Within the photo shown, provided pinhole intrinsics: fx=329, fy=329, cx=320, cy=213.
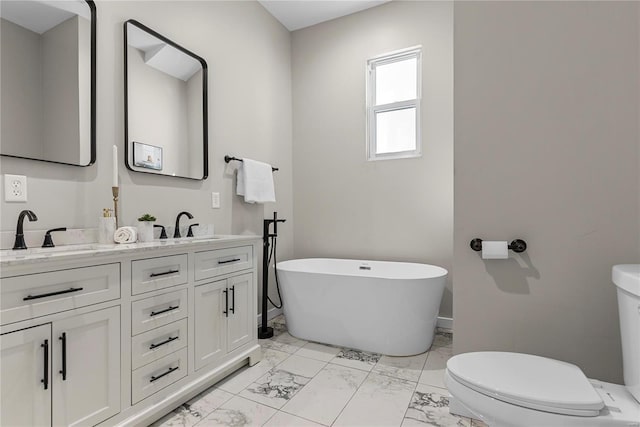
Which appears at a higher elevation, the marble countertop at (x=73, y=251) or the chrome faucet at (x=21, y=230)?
the chrome faucet at (x=21, y=230)

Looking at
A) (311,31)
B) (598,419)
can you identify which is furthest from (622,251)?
(311,31)

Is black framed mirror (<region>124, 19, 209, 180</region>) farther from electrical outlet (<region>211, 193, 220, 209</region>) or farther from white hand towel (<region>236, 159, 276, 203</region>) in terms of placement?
white hand towel (<region>236, 159, 276, 203</region>)

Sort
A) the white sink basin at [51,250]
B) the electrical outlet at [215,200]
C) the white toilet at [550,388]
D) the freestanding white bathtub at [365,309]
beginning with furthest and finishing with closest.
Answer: the electrical outlet at [215,200]
the freestanding white bathtub at [365,309]
the white sink basin at [51,250]
the white toilet at [550,388]

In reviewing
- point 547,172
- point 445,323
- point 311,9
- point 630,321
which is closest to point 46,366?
point 630,321

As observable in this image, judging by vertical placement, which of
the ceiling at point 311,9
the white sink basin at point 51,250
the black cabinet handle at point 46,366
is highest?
the ceiling at point 311,9

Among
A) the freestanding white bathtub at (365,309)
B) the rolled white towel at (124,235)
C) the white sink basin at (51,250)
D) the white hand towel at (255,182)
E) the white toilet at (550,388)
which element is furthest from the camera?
the white hand towel at (255,182)

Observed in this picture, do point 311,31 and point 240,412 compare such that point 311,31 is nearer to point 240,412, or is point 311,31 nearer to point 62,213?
point 62,213

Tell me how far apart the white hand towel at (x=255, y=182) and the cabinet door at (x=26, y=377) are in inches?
64.9

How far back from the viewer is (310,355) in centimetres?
232

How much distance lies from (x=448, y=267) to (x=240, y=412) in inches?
77.5

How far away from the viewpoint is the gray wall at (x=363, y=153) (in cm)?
284

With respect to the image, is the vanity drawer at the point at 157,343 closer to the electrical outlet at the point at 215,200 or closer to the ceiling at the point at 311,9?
the electrical outlet at the point at 215,200

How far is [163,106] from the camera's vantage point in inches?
83.4

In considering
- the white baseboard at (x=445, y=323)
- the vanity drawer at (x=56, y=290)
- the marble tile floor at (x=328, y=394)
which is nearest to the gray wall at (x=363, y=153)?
the white baseboard at (x=445, y=323)
